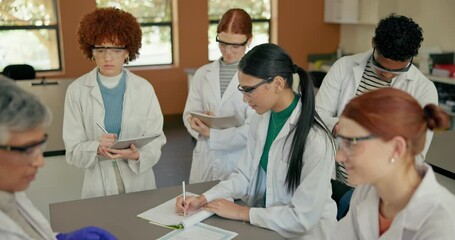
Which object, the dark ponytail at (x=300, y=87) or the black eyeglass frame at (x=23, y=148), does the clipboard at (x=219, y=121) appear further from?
the black eyeglass frame at (x=23, y=148)

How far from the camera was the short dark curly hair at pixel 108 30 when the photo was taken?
2250 millimetres

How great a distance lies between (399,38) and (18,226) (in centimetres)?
170

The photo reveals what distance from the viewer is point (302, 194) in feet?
5.80

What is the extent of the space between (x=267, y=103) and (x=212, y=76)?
92cm

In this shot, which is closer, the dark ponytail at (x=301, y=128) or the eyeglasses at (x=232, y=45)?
the dark ponytail at (x=301, y=128)

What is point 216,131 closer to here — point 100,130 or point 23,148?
point 100,130

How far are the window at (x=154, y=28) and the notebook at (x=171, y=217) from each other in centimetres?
459

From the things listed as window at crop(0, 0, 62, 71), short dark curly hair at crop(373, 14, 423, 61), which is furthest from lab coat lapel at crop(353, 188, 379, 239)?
window at crop(0, 0, 62, 71)

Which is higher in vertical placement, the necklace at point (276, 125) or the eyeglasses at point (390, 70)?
the eyeglasses at point (390, 70)

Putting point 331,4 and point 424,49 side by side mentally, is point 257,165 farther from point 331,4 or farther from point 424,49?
point 331,4

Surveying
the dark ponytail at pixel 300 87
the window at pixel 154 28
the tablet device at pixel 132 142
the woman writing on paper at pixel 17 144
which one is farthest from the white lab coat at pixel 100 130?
the window at pixel 154 28

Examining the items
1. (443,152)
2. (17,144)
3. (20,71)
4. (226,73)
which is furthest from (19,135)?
(20,71)

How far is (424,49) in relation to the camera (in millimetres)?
5207

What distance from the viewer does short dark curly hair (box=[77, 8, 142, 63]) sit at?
2250 mm
